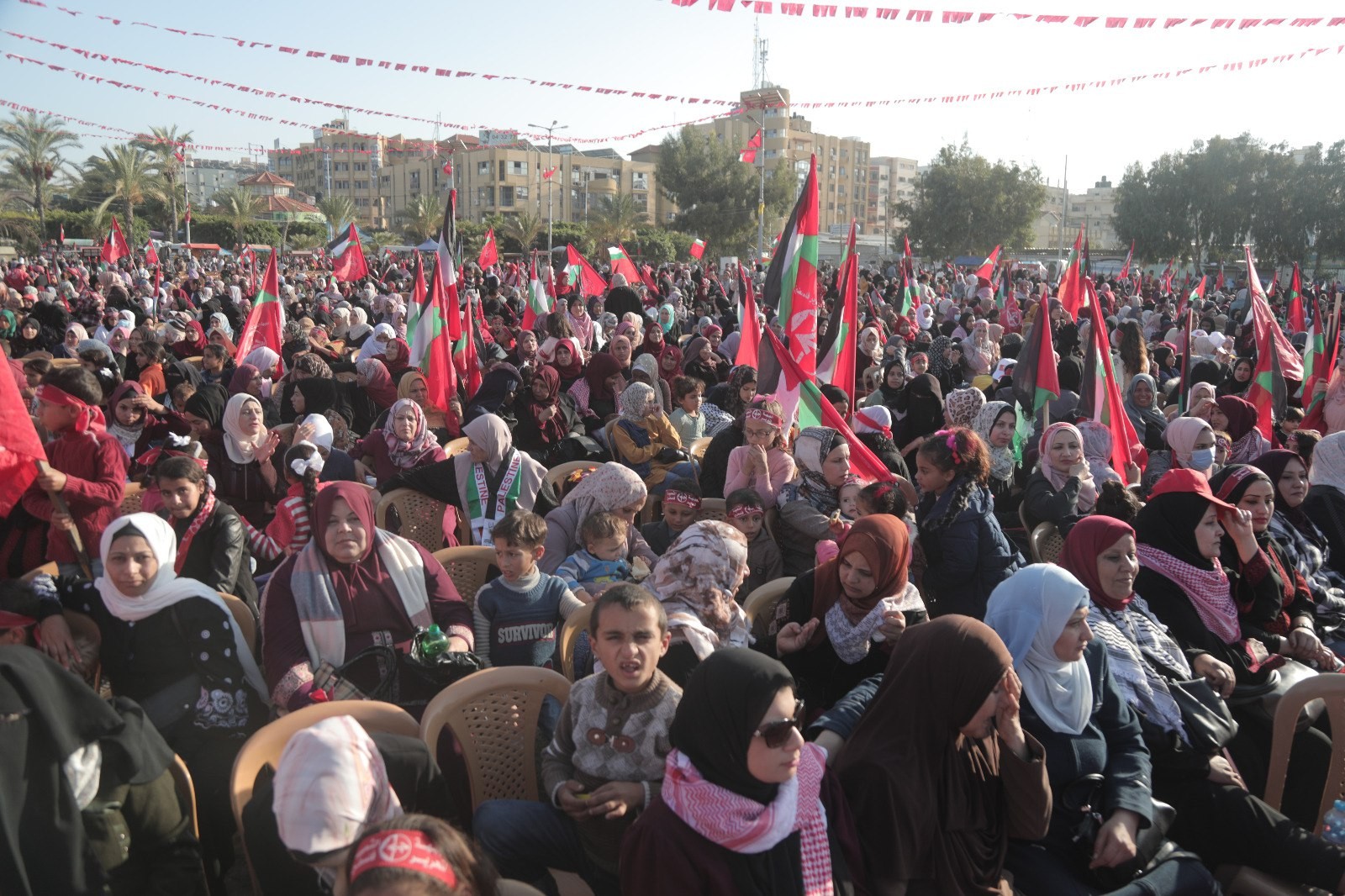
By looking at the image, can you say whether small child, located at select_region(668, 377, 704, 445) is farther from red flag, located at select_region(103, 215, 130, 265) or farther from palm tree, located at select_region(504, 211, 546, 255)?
palm tree, located at select_region(504, 211, 546, 255)

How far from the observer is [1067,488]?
4.90m

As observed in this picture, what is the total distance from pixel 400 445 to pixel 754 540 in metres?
2.39

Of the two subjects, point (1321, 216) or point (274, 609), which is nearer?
point (274, 609)

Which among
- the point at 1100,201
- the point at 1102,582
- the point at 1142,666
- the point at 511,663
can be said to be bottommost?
the point at 511,663

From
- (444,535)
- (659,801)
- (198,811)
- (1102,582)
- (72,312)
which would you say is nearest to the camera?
(659,801)

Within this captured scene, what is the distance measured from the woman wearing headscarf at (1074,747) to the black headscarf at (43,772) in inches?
96.3

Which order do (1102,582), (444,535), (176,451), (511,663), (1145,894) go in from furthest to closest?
(444,535)
(176,451)
(511,663)
(1102,582)
(1145,894)

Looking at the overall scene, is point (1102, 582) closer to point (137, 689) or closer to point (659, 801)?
point (659, 801)

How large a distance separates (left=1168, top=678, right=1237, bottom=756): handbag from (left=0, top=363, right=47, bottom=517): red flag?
4.31 m

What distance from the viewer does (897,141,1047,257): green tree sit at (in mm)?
50344

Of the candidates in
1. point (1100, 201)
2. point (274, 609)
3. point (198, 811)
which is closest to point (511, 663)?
point (274, 609)

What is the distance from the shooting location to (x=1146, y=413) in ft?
24.4

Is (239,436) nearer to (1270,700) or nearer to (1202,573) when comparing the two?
(1202,573)

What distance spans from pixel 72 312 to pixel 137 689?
13890 millimetres
